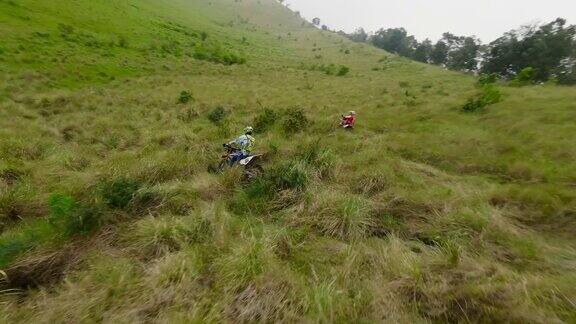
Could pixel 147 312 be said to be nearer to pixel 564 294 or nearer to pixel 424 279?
pixel 424 279

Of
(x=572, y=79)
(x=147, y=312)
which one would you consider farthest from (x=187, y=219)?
(x=572, y=79)

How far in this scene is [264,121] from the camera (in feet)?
47.6

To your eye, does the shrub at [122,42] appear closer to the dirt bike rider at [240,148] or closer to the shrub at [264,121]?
the shrub at [264,121]

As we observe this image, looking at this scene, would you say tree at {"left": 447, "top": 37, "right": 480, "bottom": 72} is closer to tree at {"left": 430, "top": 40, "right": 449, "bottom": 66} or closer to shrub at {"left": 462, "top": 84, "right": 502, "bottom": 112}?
tree at {"left": 430, "top": 40, "right": 449, "bottom": 66}

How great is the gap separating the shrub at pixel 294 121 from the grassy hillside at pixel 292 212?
81 millimetres

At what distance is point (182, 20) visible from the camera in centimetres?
4581

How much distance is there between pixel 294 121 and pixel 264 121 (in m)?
1.28

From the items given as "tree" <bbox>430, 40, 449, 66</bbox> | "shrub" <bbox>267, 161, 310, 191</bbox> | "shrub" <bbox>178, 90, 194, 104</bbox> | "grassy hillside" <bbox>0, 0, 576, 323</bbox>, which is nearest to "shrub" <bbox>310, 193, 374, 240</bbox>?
"grassy hillside" <bbox>0, 0, 576, 323</bbox>

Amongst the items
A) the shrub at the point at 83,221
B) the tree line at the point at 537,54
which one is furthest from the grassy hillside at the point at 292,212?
the tree line at the point at 537,54

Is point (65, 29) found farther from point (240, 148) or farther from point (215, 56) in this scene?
point (240, 148)

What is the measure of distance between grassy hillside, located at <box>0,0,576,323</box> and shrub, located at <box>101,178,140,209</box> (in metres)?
0.03

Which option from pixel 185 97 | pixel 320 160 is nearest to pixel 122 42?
pixel 185 97

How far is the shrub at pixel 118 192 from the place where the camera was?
677 cm

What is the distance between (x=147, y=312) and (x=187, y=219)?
7.10 feet
